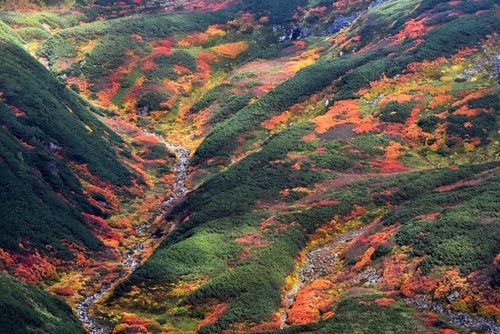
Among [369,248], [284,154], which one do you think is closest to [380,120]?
[284,154]

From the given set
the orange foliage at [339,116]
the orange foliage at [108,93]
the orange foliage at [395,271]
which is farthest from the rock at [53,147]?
the orange foliage at [395,271]

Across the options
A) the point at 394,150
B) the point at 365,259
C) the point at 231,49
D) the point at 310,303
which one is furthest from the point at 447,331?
the point at 231,49

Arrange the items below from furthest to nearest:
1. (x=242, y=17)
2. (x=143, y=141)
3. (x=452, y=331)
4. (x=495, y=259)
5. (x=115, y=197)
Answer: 1. (x=242, y=17)
2. (x=143, y=141)
3. (x=115, y=197)
4. (x=495, y=259)
5. (x=452, y=331)

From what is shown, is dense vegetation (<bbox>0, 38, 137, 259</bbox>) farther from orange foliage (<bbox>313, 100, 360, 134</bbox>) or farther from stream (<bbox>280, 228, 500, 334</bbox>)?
orange foliage (<bbox>313, 100, 360, 134</bbox>)

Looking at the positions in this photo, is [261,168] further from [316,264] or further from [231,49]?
[231,49]

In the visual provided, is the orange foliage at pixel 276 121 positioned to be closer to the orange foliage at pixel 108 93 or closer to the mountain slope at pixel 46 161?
the mountain slope at pixel 46 161

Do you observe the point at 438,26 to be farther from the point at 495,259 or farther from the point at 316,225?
the point at 495,259

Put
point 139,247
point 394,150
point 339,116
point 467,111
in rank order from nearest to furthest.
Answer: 1. point 139,247
2. point 394,150
3. point 467,111
4. point 339,116
